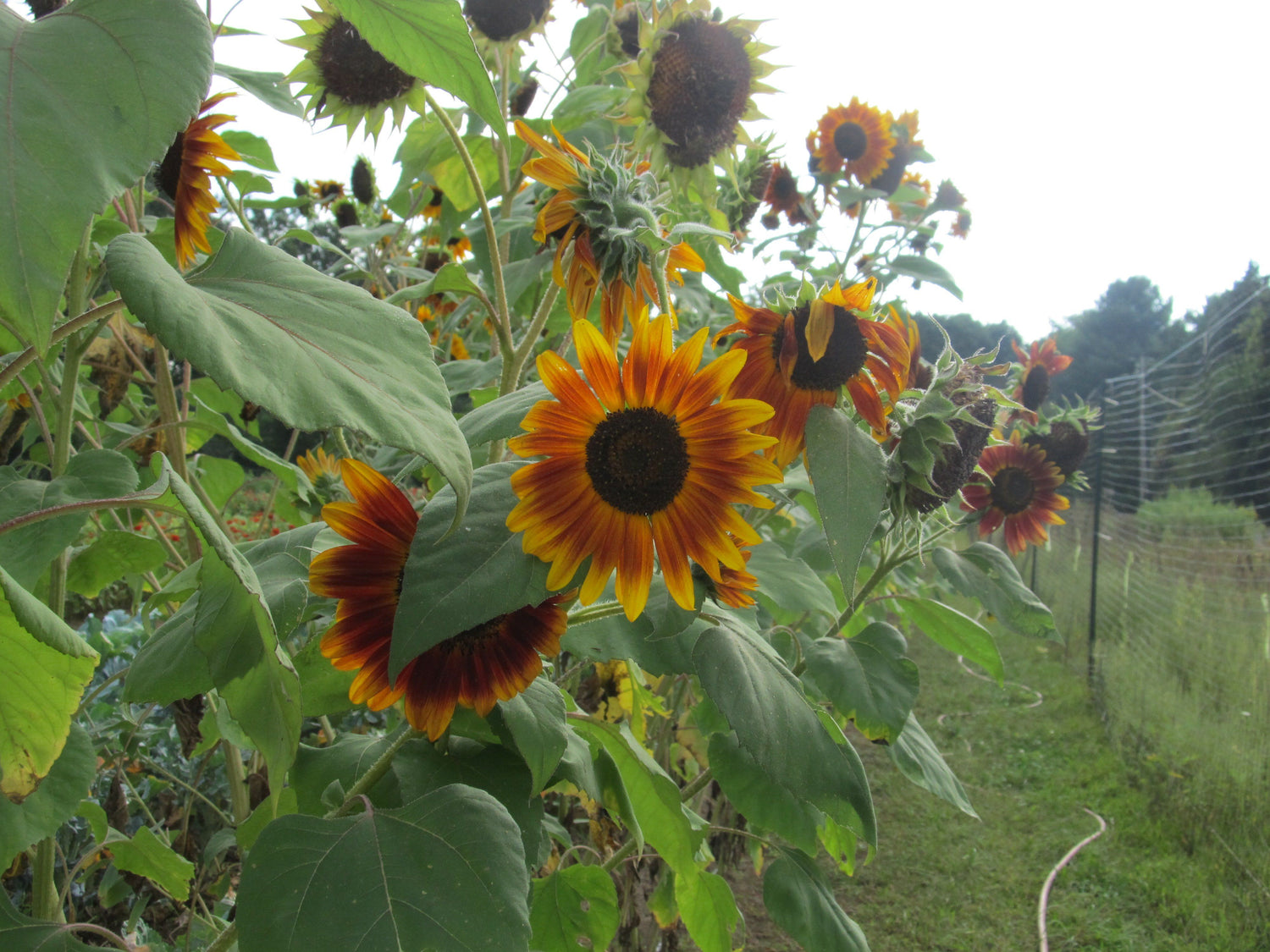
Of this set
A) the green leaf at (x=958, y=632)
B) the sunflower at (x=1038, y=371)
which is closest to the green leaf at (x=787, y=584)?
the green leaf at (x=958, y=632)

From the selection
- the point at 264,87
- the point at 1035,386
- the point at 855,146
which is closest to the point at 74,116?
the point at 264,87

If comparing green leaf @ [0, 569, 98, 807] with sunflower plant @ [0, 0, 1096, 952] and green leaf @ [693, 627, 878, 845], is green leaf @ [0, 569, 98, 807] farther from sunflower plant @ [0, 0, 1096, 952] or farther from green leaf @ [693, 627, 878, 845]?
green leaf @ [693, 627, 878, 845]

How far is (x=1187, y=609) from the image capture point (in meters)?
4.12

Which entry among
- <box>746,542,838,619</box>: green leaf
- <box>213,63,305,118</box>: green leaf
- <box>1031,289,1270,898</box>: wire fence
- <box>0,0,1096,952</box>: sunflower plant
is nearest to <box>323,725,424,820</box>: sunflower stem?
<box>0,0,1096,952</box>: sunflower plant

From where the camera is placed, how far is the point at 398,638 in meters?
0.35

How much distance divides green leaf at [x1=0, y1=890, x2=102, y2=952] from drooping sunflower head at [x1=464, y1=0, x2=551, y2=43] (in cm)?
92

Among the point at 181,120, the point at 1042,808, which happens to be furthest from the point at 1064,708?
the point at 181,120

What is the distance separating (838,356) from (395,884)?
1.29 ft

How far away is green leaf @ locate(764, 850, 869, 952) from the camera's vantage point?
0.76 m

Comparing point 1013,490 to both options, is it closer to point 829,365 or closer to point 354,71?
point 829,365

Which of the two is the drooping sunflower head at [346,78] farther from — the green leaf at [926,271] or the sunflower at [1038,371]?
the sunflower at [1038,371]

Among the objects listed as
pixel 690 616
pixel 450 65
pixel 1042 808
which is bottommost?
pixel 1042 808

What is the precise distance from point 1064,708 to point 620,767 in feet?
12.3

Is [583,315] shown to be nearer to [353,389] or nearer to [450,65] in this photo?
[450,65]
